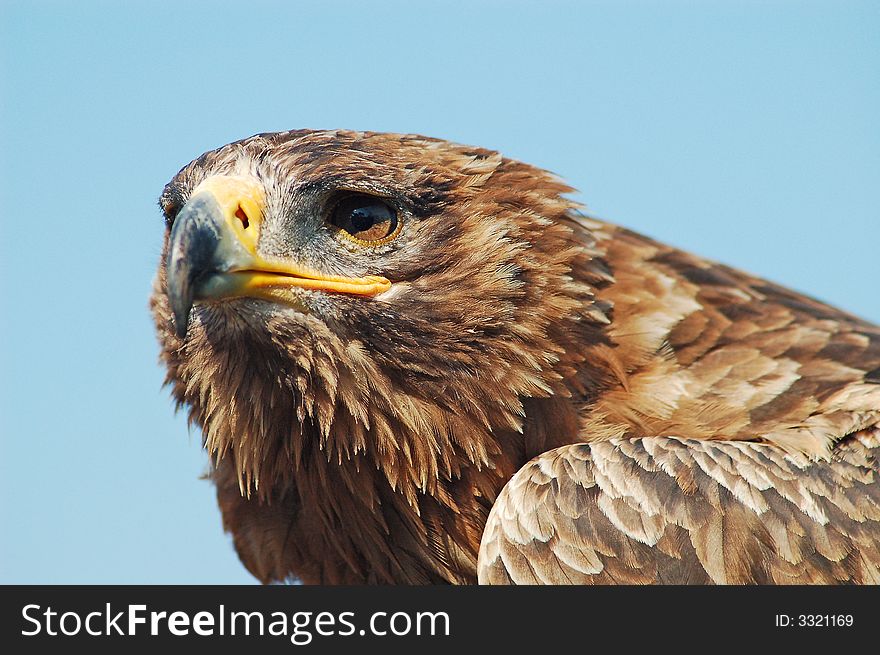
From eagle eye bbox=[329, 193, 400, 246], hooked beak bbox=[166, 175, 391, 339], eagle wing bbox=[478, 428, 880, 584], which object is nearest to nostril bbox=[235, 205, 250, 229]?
hooked beak bbox=[166, 175, 391, 339]

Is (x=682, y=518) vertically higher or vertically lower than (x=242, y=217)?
lower

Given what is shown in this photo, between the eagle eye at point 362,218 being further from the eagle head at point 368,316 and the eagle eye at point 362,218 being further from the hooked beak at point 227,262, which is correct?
the hooked beak at point 227,262

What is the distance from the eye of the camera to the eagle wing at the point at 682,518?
534 cm

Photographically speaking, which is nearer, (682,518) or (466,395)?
(682,518)

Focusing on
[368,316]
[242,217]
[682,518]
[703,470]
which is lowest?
[682,518]

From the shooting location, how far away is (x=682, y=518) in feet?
17.8

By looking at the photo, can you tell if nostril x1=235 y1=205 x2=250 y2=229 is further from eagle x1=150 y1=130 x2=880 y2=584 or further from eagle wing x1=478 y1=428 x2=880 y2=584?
eagle wing x1=478 y1=428 x2=880 y2=584

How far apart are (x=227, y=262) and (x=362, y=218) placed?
2.40ft

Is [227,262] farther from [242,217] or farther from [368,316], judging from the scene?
[368,316]

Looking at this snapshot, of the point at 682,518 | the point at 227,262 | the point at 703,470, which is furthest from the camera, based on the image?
the point at 703,470

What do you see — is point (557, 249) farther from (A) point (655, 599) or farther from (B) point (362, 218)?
(A) point (655, 599)

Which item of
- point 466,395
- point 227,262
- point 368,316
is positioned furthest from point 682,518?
point 227,262

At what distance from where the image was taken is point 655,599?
530 centimetres

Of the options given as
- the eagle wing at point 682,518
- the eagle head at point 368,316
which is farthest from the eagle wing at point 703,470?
the eagle head at point 368,316
